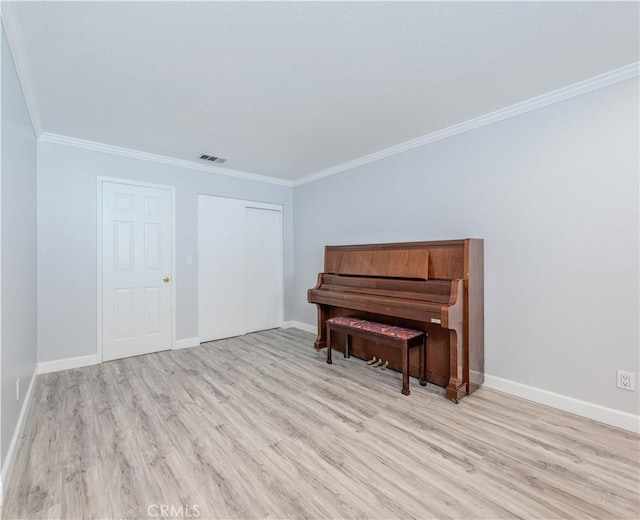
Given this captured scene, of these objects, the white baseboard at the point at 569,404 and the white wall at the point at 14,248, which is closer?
the white wall at the point at 14,248

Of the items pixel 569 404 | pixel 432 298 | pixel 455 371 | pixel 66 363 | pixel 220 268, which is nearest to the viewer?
pixel 569 404

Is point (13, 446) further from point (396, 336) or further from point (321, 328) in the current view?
point (321, 328)

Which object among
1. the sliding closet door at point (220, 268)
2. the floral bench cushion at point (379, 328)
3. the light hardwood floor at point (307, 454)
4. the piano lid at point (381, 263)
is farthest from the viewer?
the sliding closet door at point (220, 268)

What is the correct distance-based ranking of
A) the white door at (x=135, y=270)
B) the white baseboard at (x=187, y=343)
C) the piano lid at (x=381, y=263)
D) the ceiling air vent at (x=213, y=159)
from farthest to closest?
1. the white baseboard at (x=187, y=343)
2. the ceiling air vent at (x=213, y=159)
3. the white door at (x=135, y=270)
4. the piano lid at (x=381, y=263)

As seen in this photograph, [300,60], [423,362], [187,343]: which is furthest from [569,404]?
[187,343]

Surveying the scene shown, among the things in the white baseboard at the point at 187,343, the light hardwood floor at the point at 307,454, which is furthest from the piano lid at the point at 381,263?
the white baseboard at the point at 187,343

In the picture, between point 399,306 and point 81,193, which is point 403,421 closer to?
point 399,306

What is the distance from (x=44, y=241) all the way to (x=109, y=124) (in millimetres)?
1350

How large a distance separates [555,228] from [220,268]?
12.4 ft

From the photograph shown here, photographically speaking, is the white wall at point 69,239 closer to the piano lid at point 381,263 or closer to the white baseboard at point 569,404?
the piano lid at point 381,263

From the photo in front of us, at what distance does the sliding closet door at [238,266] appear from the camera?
425cm

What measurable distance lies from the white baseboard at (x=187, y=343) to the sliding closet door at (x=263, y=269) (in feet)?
2.63

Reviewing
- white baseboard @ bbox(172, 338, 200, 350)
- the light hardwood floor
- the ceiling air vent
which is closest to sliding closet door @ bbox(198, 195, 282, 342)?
white baseboard @ bbox(172, 338, 200, 350)

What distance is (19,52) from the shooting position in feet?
6.07
